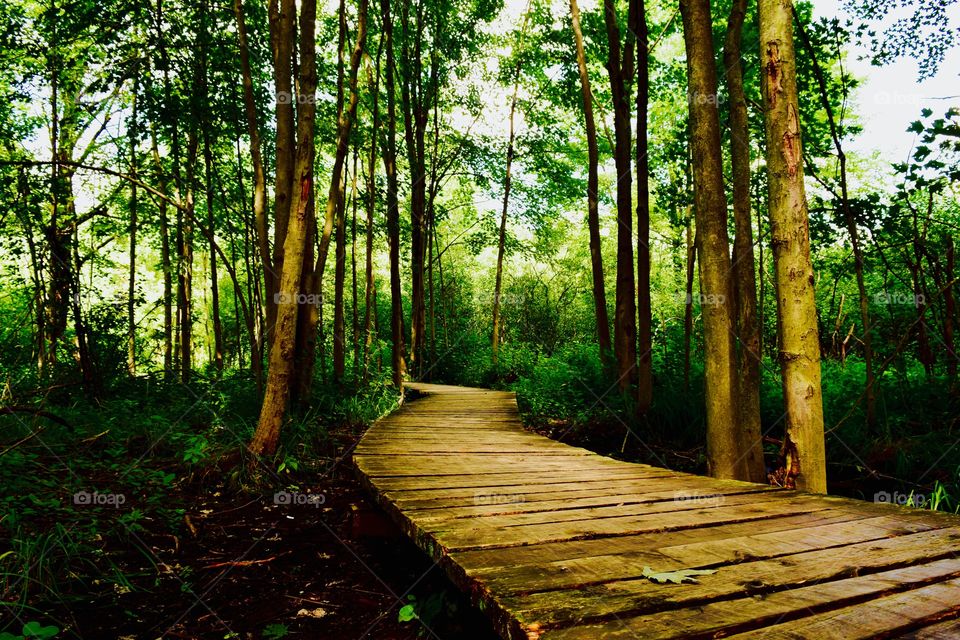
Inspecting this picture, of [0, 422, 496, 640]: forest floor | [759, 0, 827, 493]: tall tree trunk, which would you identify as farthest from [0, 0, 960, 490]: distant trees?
[0, 422, 496, 640]: forest floor

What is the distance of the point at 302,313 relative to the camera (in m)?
5.78

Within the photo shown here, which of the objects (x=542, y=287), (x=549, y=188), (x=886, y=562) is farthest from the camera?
(x=542, y=287)

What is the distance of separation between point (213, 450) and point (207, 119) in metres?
5.58

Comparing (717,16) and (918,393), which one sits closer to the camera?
(918,393)

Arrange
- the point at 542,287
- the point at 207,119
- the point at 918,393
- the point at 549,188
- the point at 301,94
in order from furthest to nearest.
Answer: the point at 542,287, the point at 549,188, the point at 207,119, the point at 918,393, the point at 301,94

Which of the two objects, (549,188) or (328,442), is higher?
(549,188)

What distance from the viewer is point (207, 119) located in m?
7.55

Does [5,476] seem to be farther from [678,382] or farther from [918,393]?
[918,393]

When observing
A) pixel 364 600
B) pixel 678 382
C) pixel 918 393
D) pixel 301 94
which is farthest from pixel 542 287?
pixel 364 600

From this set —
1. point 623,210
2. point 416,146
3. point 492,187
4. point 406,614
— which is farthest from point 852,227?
point 492,187

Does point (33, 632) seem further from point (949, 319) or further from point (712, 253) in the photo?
point (949, 319)

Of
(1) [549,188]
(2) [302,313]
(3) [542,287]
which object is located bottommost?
(2) [302,313]

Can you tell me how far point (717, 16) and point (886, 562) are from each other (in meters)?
8.67

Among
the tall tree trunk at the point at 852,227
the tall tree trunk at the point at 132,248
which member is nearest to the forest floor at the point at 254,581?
the tall tree trunk at the point at 132,248
